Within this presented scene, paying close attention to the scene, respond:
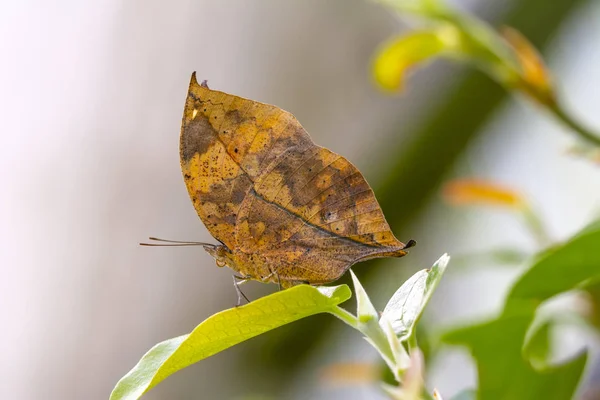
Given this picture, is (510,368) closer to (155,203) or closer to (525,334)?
(525,334)

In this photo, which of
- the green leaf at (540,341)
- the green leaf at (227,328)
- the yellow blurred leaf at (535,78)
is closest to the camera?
the green leaf at (227,328)

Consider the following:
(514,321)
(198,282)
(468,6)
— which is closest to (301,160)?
(514,321)

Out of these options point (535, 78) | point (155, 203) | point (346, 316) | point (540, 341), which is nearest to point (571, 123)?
point (535, 78)

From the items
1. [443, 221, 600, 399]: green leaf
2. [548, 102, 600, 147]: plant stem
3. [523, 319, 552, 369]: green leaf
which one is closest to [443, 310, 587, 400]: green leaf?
[443, 221, 600, 399]: green leaf

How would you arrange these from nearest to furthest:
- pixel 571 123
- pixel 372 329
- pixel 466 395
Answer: pixel 372 329 < pixel 466 395 < pixel 571 123

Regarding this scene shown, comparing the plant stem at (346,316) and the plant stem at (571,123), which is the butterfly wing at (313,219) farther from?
the plant stem at (571,123)

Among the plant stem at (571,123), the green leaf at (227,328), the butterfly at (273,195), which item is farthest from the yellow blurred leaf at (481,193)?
the green leaf at (227,328)
